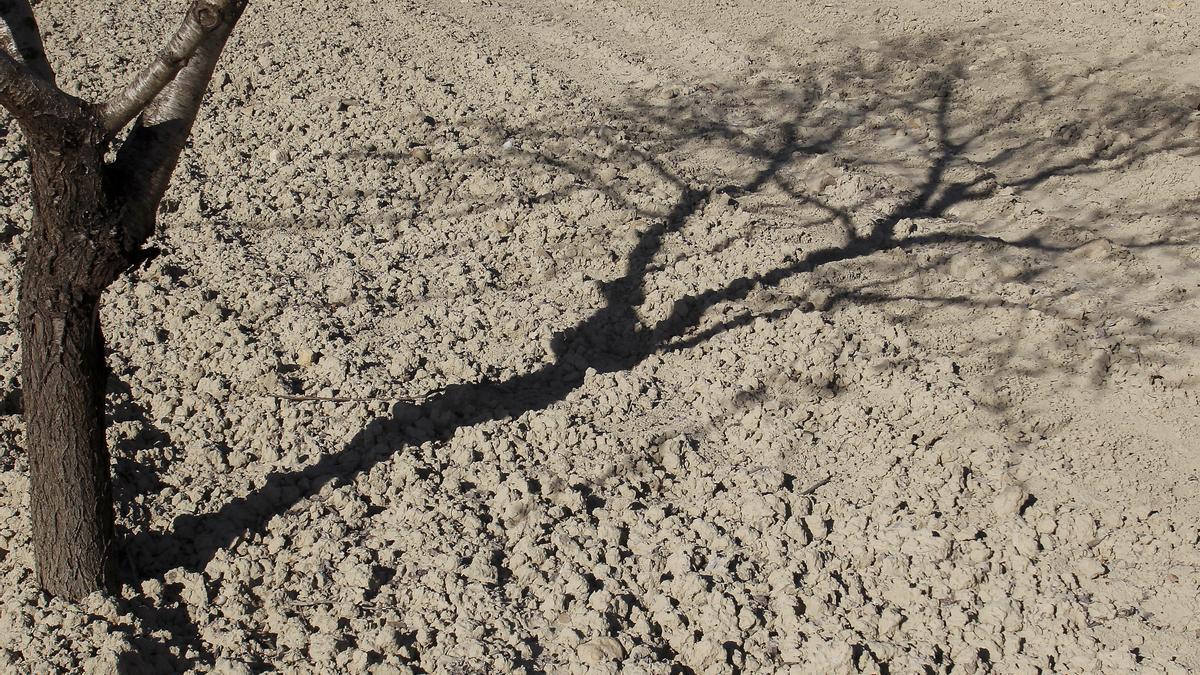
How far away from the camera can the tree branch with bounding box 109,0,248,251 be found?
2.97 metres

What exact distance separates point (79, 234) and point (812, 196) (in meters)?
3.75

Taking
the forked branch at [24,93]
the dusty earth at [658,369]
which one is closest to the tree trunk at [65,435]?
the dusty earth at [658,369]

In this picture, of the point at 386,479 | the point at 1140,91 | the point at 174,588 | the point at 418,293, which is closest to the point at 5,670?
the point at 174,588

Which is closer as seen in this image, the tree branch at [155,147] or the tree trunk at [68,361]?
the tree trunk at [68,361]

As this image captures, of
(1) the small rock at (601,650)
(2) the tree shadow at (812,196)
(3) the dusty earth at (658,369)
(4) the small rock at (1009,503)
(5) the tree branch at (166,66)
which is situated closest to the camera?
(5) the tree branch at (166,66)

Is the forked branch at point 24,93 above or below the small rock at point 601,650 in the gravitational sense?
above

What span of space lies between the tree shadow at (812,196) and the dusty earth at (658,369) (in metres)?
0.02

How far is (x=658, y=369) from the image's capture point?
4496 mm

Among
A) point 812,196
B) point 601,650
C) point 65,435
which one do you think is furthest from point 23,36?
point 812,196

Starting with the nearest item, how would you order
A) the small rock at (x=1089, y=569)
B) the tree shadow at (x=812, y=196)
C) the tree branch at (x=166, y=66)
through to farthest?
1. the tree branch at (x=166, y=66)
2. the small rock at (x=1089, y=569)
3. the tree shadow at (x=812, y=196)

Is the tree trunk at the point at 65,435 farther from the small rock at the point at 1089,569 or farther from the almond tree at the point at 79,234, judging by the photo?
the small rock at the point at 1089,569

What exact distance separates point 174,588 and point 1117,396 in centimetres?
359

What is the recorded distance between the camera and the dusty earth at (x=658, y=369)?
133 inches

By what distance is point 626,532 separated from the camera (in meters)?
3.72
